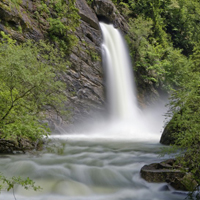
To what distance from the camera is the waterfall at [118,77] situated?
18.8 meters

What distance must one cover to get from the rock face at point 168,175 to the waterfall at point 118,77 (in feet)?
41.0

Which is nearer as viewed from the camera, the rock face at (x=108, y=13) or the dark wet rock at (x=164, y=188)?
the dark wet rock at (x=164, y=188)

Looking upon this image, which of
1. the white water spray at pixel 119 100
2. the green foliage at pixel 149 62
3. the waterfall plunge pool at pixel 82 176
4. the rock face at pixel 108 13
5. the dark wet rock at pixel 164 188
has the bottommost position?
the waterfall plunge pool at pixel 82 176

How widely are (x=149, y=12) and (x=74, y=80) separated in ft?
59.4

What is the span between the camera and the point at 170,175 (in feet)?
17.6

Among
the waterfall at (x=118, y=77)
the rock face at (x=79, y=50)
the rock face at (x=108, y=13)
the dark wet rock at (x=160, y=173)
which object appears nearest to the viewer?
the dark wet rock at (x=160, y=173)

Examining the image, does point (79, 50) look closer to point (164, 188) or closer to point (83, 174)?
point (83, 174)

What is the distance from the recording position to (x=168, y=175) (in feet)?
17.7

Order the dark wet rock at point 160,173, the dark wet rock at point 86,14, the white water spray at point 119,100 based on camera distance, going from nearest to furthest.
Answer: the dark wet rock at point 160,173, the white water spray at point 119,100, the dark wet rock at point 86,14

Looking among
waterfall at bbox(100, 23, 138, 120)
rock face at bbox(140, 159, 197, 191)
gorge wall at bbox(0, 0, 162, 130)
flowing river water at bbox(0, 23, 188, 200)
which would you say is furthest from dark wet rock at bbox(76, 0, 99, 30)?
rock face at bbox(140, 159, 197, 191)

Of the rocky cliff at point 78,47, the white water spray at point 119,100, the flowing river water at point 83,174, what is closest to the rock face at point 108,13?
the white water spray at point 119,100

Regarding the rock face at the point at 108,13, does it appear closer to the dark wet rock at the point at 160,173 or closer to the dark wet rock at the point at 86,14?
the dark wet rock at the point at 86,14

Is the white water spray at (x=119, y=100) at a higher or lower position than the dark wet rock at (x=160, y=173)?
higher

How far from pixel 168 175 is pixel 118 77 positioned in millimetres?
14854
